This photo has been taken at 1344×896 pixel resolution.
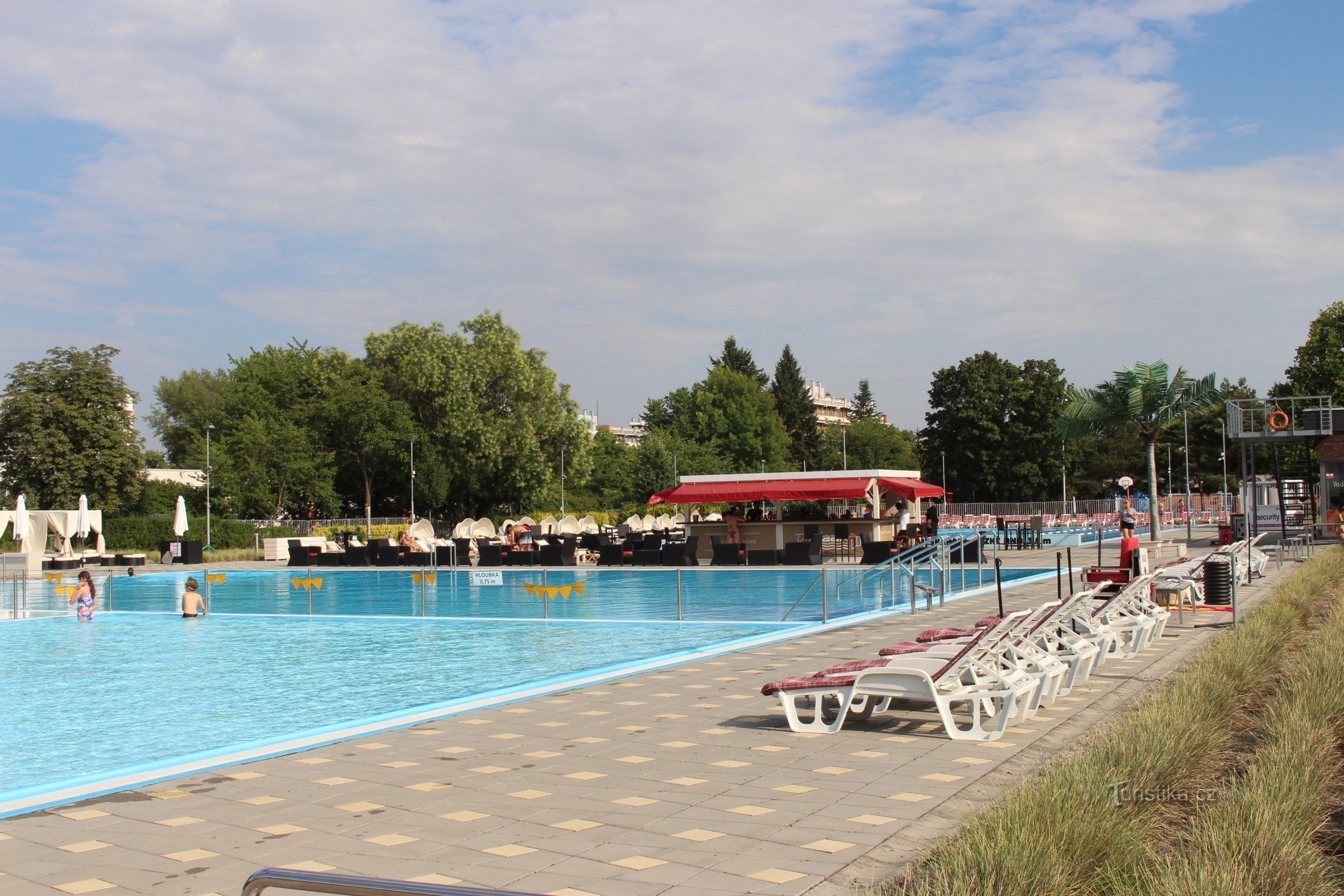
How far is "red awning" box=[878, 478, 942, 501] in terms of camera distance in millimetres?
30984

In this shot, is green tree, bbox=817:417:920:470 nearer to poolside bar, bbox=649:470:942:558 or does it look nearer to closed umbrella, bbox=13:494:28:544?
poolside bar, bbox=649:470:942:558

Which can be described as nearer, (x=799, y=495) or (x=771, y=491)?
(x=799, y=495)

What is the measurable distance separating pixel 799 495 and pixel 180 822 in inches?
1051

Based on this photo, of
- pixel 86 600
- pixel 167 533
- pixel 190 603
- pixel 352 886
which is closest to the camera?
pixel 352 886

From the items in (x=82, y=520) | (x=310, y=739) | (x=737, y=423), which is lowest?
(x=310, y=739)

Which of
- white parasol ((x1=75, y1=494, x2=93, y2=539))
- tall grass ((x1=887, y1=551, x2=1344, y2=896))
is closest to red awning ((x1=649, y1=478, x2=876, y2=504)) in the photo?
white parasol ((x1=75, y1=494, x2=93, y2=539))

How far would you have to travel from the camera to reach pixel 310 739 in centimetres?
786

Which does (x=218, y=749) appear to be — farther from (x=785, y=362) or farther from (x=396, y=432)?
(x=785, y=362)

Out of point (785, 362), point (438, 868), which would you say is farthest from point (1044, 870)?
point (785, 362)

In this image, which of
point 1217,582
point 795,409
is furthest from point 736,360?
point 1217,582

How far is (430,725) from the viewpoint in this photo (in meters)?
8.31

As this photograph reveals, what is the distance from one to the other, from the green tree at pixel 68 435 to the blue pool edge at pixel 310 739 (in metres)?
48.4

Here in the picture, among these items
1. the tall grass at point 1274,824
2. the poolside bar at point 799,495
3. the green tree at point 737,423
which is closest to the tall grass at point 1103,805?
the tall grass at point 1274,824

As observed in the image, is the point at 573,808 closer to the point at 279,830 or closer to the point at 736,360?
the point at 279,830
